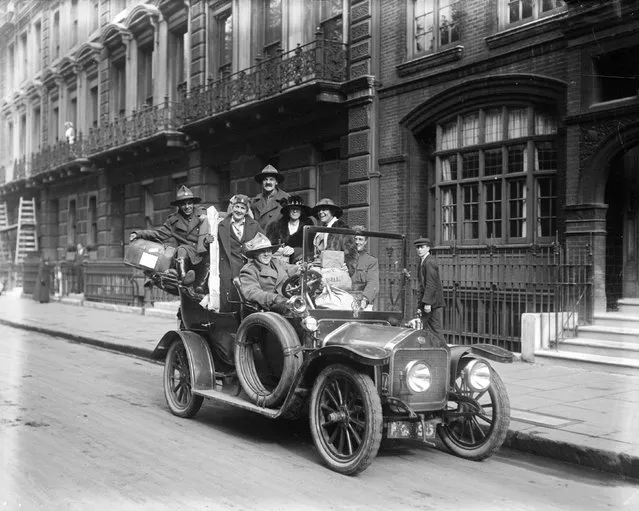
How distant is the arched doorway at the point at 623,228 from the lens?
36.1 ft

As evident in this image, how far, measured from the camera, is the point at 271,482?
525 centimetres

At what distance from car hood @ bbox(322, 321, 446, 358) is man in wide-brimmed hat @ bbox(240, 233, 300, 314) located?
32.9 inches

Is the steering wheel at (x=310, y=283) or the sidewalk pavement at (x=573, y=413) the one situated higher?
the steering wheel at (x=310, y=283)

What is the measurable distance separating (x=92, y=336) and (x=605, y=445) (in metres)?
11.7

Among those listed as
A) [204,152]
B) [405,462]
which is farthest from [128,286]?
[405,462]

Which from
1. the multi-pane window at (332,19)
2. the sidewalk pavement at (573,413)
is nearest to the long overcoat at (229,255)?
the sidewalk pavement at (573,413)

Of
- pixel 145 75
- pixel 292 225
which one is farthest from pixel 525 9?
pixel 145 75

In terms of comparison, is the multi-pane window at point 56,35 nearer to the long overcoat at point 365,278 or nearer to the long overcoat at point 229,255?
the long overcoat at point 229,255

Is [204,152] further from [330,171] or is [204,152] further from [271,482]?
[271,482]

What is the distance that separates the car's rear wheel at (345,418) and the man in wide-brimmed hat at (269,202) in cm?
290

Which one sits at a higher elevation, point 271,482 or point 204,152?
point 204,152

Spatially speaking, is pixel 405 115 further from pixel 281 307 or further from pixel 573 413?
pixel 281 307

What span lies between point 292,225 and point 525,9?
271 inches

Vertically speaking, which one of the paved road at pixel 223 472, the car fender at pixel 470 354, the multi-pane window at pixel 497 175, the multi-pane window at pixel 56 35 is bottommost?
the paved road at pixel 223 472
